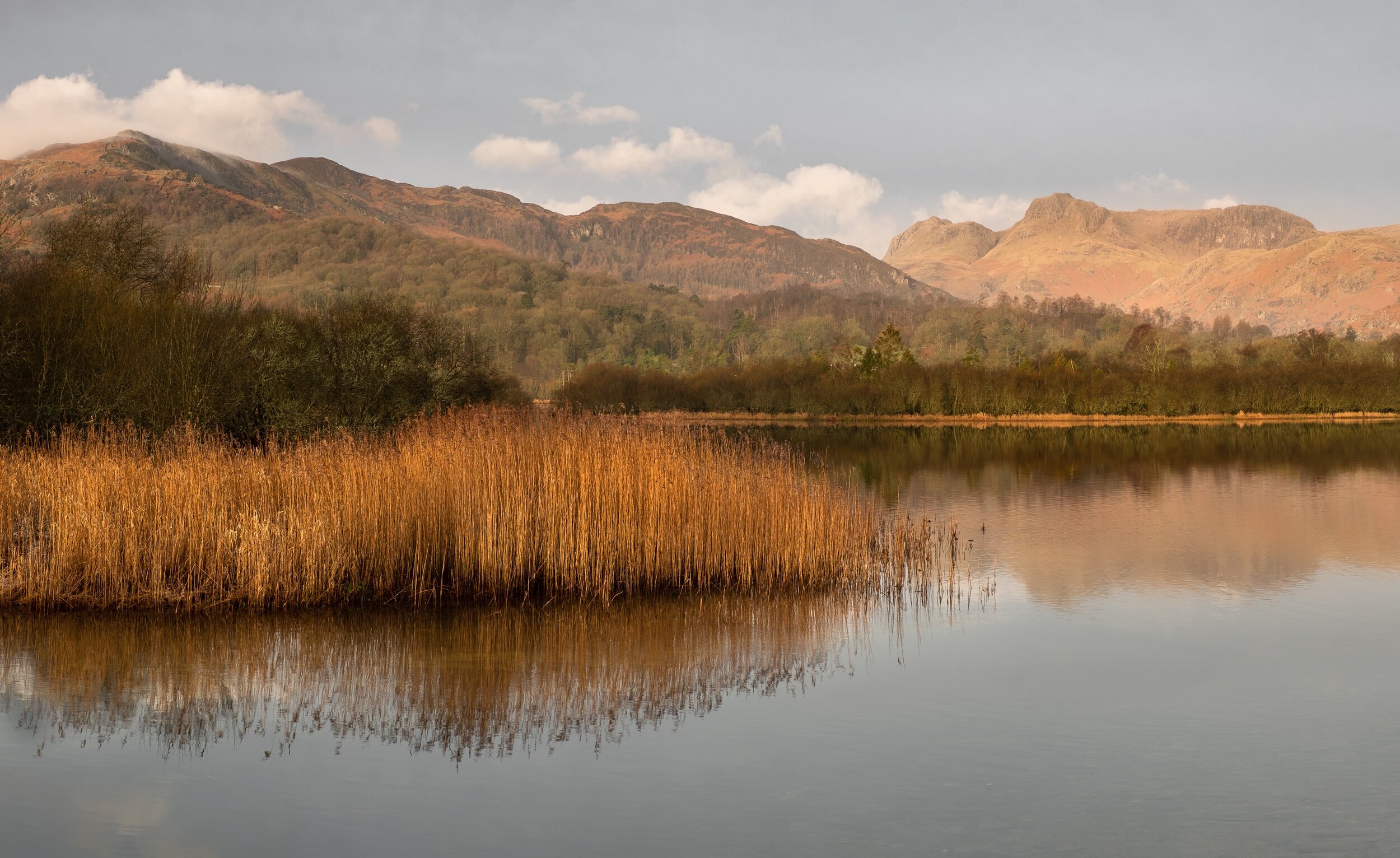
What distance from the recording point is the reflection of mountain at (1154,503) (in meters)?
13.0

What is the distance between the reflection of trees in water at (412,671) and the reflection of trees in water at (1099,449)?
39.7 ft

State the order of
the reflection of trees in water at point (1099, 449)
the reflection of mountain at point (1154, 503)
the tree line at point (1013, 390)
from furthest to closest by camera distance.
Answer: the tree line at point (1013, 390), the reflection of trees in water at point (1099, 449), the reflection of mountain at point (1154, 503)

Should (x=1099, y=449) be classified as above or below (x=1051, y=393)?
below

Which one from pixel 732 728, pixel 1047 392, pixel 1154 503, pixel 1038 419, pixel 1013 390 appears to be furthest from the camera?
pixel 1047 392

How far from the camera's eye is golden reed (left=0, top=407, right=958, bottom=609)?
9695 millimetres

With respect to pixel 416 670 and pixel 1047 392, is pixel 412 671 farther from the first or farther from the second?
pixel 1047 392

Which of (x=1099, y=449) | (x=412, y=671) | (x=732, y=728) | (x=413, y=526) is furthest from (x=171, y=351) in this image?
(x=1099, y=449)

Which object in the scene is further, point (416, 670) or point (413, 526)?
point (413, 526)

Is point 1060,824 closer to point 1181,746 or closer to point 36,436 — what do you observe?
point 1181,746

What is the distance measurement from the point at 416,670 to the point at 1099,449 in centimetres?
3200

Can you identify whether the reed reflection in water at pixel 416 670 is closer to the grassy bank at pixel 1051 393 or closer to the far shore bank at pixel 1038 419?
the far shore bank at pixel 1038 419

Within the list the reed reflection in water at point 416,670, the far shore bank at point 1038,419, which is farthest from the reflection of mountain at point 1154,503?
the far shore bank at point 1038,419

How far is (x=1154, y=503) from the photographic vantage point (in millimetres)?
19859

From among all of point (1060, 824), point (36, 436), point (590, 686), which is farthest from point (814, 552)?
point (36, 436)
